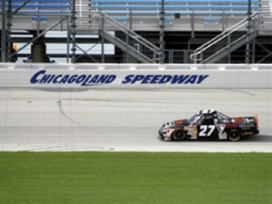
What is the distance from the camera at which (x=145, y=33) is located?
21.4 m

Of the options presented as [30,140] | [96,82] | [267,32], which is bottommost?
[30,140]

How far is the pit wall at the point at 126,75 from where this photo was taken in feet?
63.5

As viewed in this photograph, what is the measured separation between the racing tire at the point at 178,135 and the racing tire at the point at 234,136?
1183mm

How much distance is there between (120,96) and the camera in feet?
63.7

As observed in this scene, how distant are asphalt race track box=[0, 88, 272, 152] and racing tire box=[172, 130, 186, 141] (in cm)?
17

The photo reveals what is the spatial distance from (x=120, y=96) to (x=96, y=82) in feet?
2.44

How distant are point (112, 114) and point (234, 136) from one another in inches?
126

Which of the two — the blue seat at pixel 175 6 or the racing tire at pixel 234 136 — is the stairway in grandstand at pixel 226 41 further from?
the racing tire at pixel 234 136
